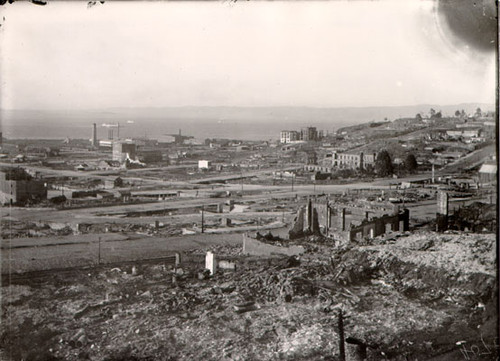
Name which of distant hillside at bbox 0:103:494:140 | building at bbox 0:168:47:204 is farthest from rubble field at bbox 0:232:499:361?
distant hillside at bbox 0:103:494:140

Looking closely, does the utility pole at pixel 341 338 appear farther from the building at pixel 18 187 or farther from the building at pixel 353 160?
the building at pixel 18 187

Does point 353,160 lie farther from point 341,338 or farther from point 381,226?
point 341,338

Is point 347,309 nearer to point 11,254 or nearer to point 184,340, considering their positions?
point 184,340

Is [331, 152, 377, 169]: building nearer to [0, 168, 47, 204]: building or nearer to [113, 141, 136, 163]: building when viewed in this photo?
[113, 141, 136, 163]: building

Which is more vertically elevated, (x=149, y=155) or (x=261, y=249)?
(x=149, y=155)

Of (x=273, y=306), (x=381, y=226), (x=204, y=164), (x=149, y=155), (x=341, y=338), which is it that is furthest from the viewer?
(x=204, y=164)

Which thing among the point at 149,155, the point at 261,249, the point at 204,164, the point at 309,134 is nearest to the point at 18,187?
the point at 149,155
